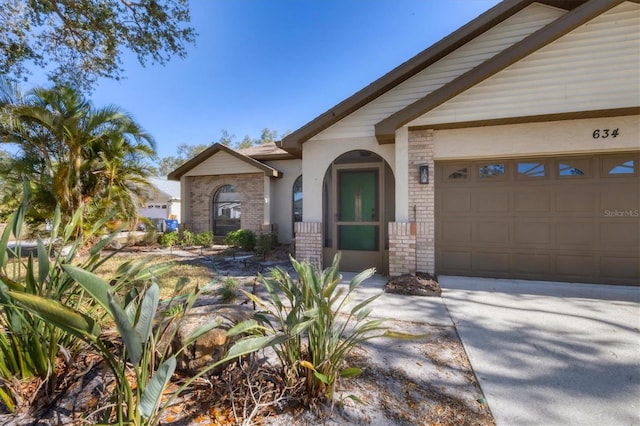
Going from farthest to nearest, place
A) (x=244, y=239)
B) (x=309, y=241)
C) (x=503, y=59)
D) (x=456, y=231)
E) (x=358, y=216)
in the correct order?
(x=244, y=239) → (x=309, y=241) → (x=358, y=216) → (x=456, y=231) → (x=503, y=59)

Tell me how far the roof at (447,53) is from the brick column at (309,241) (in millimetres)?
2086

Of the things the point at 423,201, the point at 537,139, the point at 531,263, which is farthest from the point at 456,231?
the point at 537,139

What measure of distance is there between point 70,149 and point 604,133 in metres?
13.0

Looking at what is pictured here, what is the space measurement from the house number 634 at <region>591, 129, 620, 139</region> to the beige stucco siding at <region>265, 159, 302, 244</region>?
8966 millimetres

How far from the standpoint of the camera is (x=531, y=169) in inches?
225

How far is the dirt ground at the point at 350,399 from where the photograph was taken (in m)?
1.92

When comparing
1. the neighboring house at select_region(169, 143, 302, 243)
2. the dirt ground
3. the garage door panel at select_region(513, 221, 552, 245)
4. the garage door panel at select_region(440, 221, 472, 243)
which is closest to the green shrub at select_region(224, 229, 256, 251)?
the neighboring house at select_region(169, 143, 302, 243)

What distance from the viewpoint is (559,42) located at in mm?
5023

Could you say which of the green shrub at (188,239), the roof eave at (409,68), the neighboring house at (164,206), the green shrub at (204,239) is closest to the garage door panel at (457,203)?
the roof eave at (409,68)

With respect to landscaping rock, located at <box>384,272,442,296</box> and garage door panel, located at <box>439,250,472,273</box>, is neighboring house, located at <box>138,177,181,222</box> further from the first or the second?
garage door panel, located at <box>439,250,472,273</box>

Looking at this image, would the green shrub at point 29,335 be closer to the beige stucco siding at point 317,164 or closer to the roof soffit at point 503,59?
the beige stucco siding at point 317,164

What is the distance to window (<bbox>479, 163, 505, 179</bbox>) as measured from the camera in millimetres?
5867

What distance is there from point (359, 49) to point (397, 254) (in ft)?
23.1

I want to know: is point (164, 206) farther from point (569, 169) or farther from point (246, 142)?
point (569, 169)
